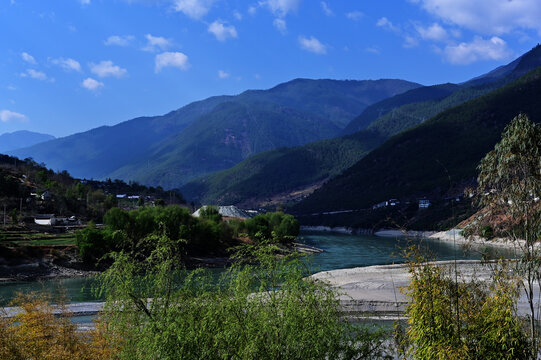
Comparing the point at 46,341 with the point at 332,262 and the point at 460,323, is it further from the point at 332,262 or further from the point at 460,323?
the point at 332,262

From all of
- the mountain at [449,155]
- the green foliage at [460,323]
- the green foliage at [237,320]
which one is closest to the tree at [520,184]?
the green foliage at [460,323]

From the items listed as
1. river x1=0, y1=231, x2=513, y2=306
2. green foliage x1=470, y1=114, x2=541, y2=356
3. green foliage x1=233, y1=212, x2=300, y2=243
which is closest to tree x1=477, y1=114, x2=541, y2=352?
green foliage x1=470, y1=114, x2=541, y2=356

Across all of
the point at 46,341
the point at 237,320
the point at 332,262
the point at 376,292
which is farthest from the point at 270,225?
the point at 237,320

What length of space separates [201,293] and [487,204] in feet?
29.1

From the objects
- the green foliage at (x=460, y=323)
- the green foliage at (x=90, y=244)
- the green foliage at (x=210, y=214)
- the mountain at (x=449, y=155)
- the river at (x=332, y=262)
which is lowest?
the river at (x=332, y=262)

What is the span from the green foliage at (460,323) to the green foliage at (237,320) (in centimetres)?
134

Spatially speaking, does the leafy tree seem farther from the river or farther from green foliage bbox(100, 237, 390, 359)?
the river

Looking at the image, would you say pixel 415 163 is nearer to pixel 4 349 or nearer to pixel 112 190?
pixel 112 190

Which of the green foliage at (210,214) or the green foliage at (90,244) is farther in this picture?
the green foliage at (210,214)

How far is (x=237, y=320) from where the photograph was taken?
467 inches

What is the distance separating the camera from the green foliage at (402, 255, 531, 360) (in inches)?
472

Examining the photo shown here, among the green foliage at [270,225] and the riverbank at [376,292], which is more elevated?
the green foliage at [270,225]

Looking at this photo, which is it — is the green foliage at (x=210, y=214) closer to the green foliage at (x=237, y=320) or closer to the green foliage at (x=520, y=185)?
the green foliage at (x=237, y=320)

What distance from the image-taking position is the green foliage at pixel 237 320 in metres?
11.2
